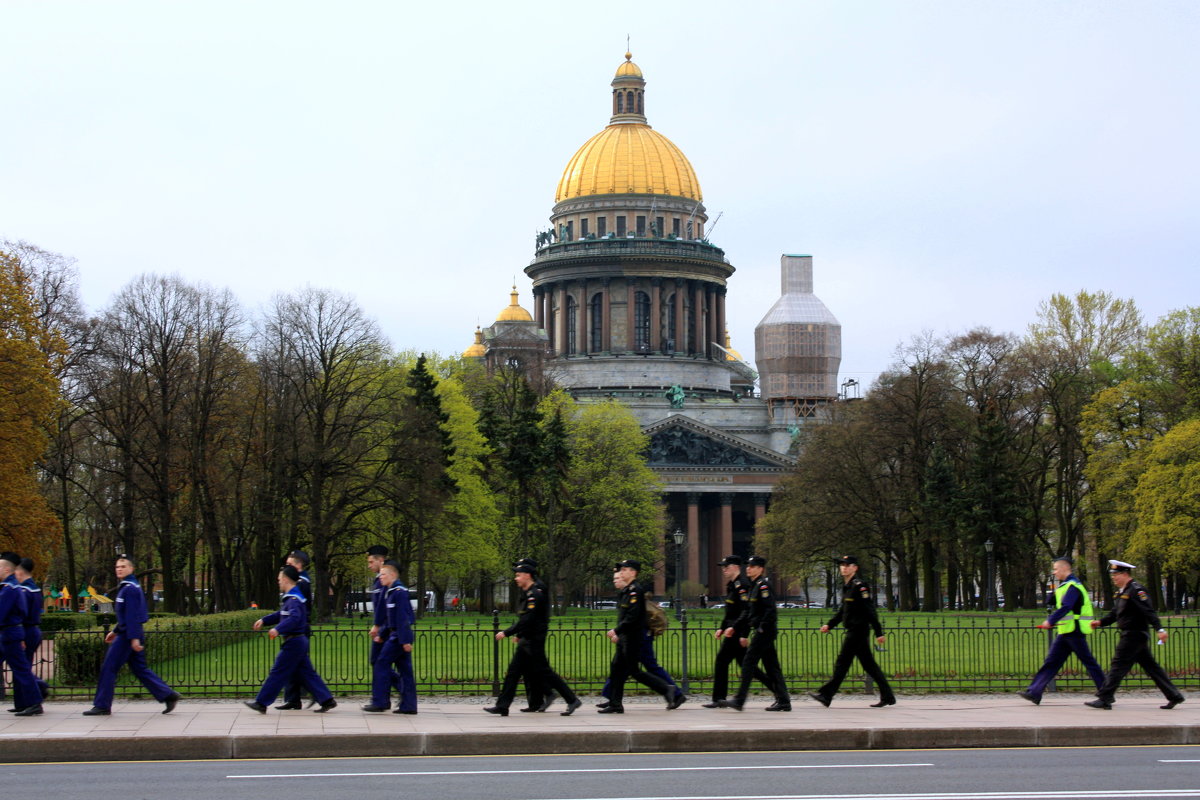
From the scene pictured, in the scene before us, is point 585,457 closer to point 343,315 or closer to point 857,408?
point 857,408

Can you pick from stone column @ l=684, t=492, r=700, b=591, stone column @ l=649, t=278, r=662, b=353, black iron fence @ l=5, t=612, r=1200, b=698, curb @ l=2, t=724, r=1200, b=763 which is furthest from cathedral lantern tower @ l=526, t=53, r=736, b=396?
curb @ l=2, t=724, r=1200, b=763

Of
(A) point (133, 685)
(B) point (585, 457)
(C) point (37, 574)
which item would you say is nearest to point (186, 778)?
(A) point (133, 685)

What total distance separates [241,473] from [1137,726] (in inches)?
1669

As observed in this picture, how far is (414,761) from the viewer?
1731 centimetres

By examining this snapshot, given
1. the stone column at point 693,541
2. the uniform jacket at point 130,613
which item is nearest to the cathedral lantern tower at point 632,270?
the stone column at point 693,541

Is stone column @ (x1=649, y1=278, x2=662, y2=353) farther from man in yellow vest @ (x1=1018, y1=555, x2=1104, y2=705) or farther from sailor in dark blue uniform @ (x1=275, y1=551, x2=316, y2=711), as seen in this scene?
sailor in dark blue uniform @ (x1=275, y1=551, x2=316, y2=711)

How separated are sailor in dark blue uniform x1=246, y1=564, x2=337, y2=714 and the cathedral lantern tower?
107511 millimetres

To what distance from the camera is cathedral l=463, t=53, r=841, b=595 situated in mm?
117688

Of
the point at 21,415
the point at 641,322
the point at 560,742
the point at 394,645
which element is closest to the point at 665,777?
the point at 560,742

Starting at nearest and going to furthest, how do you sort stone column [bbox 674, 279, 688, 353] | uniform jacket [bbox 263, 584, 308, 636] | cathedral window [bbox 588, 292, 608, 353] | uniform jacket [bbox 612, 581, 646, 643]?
uniform jacket [bbox 263, 584, 308, 636], uniform jacket [bbox 612, 581, 646, 643], stone column [bbox 674, 279, 688, 353], cathedral window [bbox 588, 292, 608, 353]

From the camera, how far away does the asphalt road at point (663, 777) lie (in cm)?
1455

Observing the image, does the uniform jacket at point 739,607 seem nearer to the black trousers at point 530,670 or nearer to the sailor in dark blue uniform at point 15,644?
the black trousers at point 530,670

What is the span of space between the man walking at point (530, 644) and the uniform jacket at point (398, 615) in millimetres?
1185

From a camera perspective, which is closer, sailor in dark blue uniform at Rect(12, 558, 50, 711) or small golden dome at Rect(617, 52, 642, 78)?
sailor in dark blue uniform at Rect(12, 558, 50, 711)
